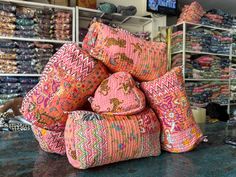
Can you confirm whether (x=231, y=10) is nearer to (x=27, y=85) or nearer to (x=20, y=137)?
(x=27, y=85)

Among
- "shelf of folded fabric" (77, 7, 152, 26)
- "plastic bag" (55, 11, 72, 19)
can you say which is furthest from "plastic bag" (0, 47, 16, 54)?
"shelf of folded fabric" (77, 7, 152, 26)

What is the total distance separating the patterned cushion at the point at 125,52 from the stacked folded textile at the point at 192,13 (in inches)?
91.9

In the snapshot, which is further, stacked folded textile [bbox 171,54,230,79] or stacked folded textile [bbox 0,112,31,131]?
stacked folded textile [bbox 171,54,230,79]

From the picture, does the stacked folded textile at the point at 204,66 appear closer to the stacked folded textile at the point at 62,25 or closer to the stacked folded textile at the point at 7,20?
the stacked folded textile at the point at 62,25

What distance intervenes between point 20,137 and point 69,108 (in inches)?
17.6

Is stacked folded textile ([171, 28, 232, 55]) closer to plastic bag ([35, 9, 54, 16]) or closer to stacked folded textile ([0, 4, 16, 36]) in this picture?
plastic bag ([35, 9, 54, 16])

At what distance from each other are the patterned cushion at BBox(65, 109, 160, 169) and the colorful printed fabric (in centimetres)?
11

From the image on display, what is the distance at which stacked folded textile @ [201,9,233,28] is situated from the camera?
3083 mm

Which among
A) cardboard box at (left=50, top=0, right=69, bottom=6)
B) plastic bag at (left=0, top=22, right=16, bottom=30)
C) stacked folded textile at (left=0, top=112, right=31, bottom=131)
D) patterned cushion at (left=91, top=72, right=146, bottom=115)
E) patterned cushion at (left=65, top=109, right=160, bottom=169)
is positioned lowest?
stacked folded textile at (left=0, top=112, right=31, bottom=131)

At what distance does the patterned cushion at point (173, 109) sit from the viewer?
75 cm

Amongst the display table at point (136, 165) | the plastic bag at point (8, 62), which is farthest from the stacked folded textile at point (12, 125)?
the plastic bag at point (8, 62)

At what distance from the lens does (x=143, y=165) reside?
683 mm

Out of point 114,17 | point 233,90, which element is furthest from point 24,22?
point 233,90

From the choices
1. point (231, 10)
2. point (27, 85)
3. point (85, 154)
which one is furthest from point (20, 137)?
point (231, 10)
